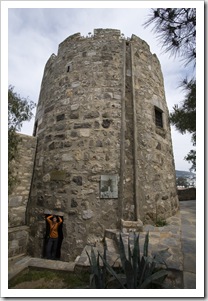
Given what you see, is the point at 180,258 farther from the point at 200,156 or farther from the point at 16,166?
the point at 16,166

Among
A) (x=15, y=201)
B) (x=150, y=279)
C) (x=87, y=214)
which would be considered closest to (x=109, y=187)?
(x=87, y=214)

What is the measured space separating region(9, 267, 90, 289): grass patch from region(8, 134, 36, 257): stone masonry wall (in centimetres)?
186

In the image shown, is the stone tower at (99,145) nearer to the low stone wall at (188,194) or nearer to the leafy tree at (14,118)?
the leafy tree at (14,118)

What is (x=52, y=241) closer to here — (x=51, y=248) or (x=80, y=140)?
(x=51, y=248)

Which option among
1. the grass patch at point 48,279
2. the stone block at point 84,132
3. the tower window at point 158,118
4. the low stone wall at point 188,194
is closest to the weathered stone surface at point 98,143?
the stone block at point 84,132

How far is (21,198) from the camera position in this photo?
451 cm

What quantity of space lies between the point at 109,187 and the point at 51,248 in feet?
5.38

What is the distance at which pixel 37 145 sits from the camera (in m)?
5.02

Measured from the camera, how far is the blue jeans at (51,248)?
3.74m

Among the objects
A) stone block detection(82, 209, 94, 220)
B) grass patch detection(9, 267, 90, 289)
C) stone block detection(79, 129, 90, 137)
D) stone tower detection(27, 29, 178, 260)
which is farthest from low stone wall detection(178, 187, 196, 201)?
grass patch detection(9, 267, 90, 289)

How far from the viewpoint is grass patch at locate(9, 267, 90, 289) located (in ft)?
7.34

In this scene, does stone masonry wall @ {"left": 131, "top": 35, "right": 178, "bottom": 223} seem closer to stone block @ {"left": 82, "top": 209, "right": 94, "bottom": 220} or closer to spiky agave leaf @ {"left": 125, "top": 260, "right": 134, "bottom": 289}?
stone block @ {"left": 82, "top": 209, "right": 94, "bottom": 220}

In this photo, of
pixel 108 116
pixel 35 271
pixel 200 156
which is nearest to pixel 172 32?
pixel 200 156

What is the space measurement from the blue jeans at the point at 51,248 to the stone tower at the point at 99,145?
194 millimetres
